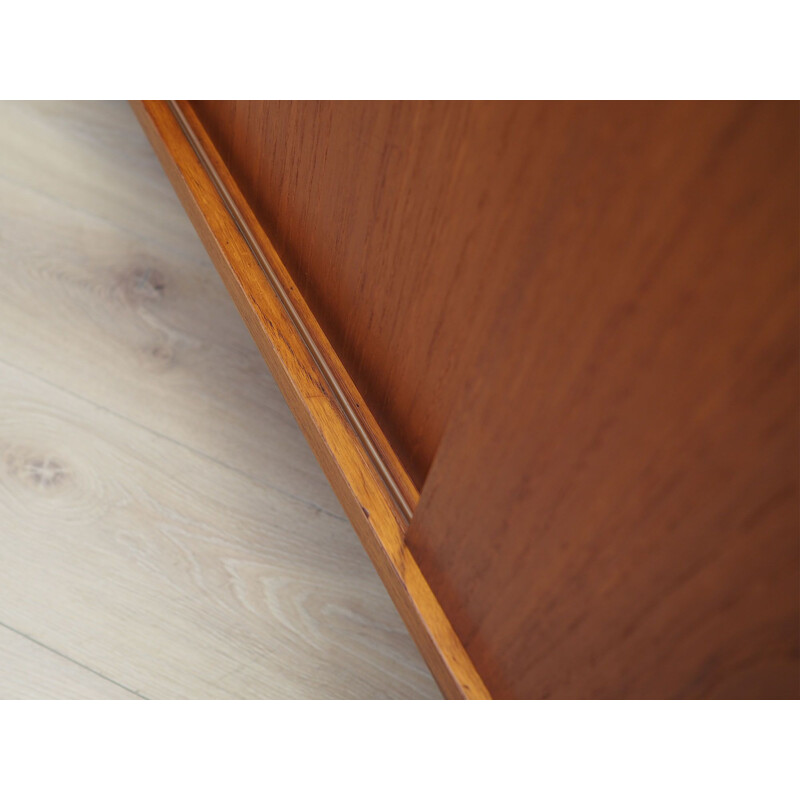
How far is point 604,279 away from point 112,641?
291mm

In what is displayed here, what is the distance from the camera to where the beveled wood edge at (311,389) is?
0.28 metres

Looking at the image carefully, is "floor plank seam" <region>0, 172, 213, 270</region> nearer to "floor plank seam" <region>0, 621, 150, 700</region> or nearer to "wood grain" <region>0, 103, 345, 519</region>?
"wood grain" <region>0, 103, 345, 519</region>

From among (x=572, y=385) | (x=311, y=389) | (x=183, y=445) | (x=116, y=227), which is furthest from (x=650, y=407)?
(x=116, y=227)

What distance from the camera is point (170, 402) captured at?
448mm

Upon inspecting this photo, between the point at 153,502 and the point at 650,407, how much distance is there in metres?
0.30

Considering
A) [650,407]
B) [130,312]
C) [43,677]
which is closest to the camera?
[650,407]

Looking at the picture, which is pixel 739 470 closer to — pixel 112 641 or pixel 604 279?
pixel 604 279

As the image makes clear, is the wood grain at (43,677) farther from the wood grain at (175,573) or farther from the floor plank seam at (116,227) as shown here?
the floor plank seam at (116,227)

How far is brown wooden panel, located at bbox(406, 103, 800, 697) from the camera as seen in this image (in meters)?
0.15

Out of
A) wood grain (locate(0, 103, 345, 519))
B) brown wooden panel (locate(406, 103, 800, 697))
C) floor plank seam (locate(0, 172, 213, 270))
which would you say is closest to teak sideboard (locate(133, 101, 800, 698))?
brown wooden panel (locate(406, 103, 800, 697))

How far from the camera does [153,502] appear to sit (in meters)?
0.40

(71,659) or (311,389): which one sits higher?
(311,389)

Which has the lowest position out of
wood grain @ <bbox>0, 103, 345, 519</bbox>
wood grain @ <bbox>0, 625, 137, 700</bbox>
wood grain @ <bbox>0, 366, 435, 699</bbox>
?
wood grain @ <bbox>0, 625, 137, 700</bbox>

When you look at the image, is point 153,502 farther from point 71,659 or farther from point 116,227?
point 116,227
